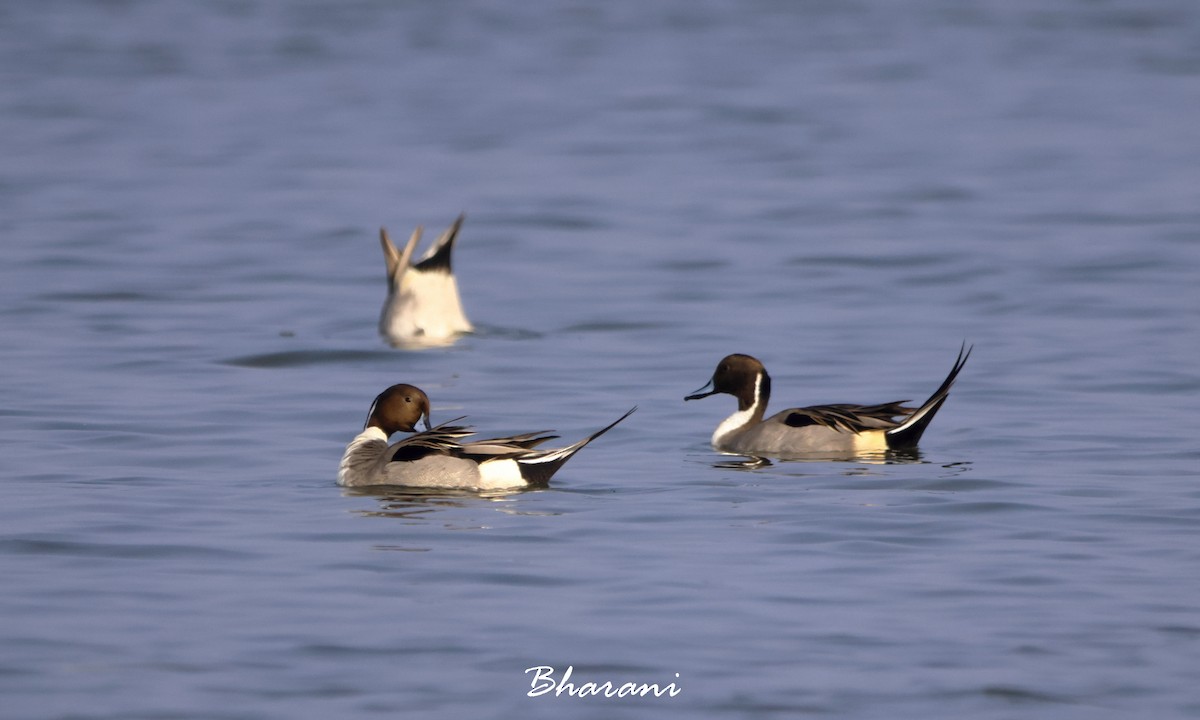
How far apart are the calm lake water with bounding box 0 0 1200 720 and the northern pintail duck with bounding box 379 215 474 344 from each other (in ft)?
1.28

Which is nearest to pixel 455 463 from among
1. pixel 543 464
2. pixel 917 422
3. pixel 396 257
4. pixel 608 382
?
pixel 543 464

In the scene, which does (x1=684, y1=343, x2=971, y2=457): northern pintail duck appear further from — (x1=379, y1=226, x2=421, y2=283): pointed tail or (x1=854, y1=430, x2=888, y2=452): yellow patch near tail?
(x1=379, y1=226, x2=421, y2=283): pointed tail

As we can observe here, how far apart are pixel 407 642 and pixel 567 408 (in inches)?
194

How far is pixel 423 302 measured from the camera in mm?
14625

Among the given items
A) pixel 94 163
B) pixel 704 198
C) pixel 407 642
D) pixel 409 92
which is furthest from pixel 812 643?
pixel 409 92

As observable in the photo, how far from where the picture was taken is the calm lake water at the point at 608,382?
6.60m

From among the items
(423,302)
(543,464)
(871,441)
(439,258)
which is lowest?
(871,441)

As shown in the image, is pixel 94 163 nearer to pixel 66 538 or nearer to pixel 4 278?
pixel 4 278

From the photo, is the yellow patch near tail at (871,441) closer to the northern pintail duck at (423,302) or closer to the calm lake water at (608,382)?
the calm lake water at (608,382)

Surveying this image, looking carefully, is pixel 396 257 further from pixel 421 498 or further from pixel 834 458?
pixel 421 498
